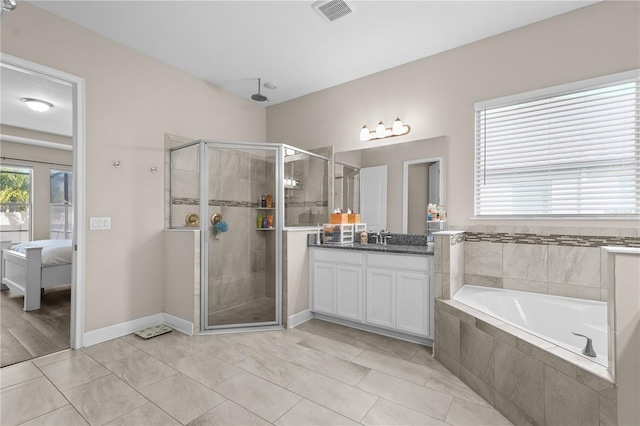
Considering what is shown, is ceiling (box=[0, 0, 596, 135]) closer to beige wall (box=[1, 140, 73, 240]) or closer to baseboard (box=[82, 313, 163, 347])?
beige wall (box=[1, 140, 73, 240])

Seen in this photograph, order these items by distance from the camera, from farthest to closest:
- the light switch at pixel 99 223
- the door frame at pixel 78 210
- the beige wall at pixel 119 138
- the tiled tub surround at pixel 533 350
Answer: the light switch at pixel 99 223 < the door frame at pixel 78 210 < the beige wall at pixel 119 138 < the tiled tub surround at pixel 533 350

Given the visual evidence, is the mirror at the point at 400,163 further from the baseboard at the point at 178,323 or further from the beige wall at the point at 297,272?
the baseboard at the point at 178,323

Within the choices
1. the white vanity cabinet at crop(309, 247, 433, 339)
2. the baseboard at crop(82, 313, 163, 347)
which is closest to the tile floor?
the baseboard at crop(82, 313, 163, 347)

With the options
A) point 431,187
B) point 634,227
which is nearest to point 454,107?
point 431,187

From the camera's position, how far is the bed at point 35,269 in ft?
12.5

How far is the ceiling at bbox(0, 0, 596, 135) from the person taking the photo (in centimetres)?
245

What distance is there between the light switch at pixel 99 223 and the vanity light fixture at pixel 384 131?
268 cm

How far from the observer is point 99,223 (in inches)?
110

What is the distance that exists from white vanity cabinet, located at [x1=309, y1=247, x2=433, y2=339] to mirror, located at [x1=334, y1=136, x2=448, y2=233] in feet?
1.88

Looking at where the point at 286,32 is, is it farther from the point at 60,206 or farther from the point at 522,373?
the point at 60,206

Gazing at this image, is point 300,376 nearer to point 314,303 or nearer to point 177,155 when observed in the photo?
point 314,303

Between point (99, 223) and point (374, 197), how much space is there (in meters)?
2.68

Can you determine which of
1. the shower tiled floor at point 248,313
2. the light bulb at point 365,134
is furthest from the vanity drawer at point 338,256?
the light bulb at point 365,134

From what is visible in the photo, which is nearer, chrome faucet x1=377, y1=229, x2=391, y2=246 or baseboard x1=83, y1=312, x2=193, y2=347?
baseboard x1=83, y1=312, x2=193, y2=347
